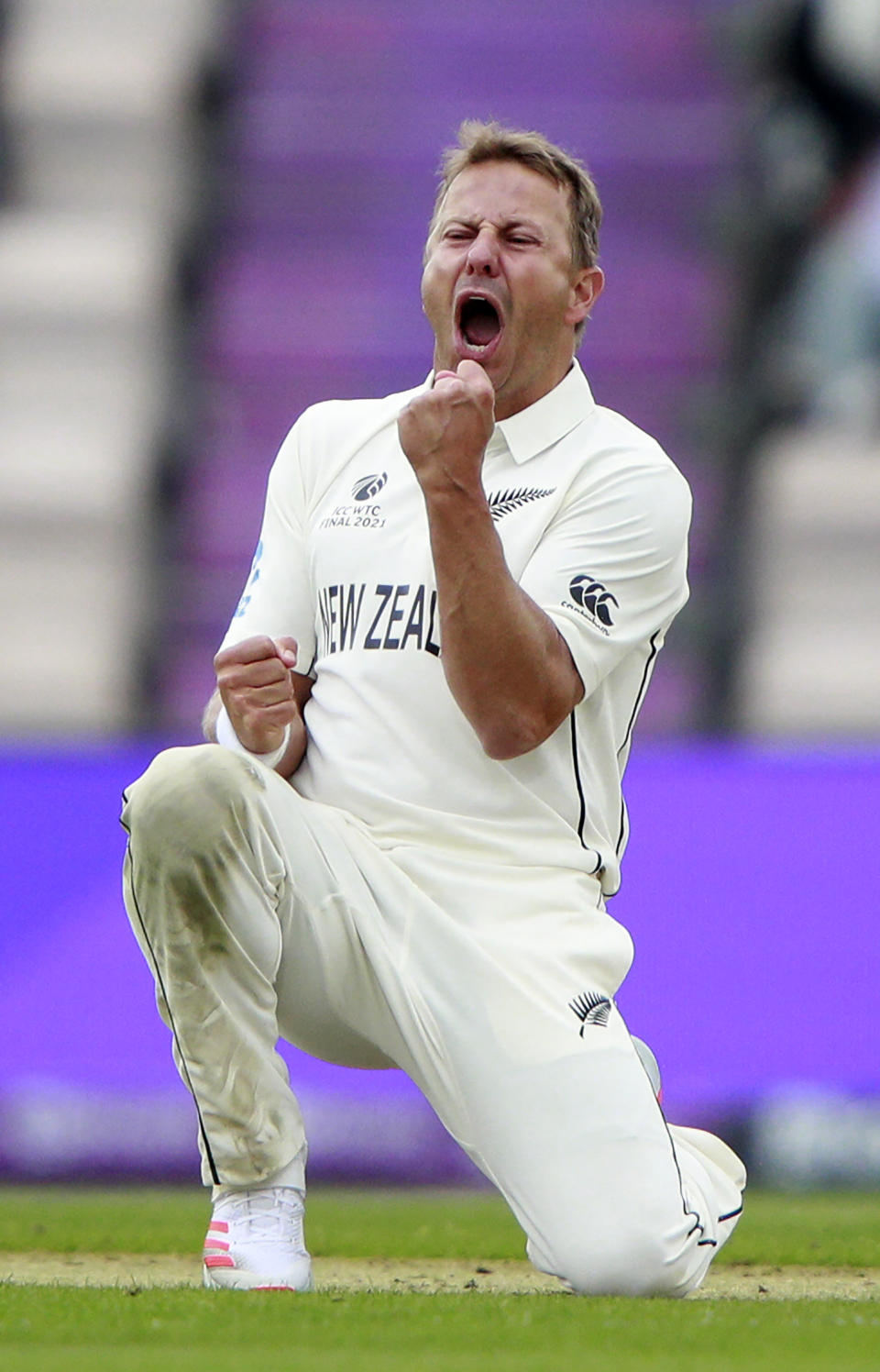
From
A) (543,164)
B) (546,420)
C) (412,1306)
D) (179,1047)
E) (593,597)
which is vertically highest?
(543,164)

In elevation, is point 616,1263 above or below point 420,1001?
below

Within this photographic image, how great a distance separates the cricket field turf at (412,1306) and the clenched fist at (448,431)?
105 centimetres

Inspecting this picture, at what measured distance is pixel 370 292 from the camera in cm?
859

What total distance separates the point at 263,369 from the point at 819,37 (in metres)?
2.56

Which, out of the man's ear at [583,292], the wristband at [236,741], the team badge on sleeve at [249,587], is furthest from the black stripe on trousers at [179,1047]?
the man's ear at [583,292]

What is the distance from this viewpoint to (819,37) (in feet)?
27.9

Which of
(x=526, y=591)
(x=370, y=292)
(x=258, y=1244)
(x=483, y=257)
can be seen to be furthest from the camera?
(x=370, y=292)

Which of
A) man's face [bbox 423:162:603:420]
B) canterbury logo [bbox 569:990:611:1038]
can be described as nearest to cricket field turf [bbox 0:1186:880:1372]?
canterbury logo [bbox 569:990:611:1038]

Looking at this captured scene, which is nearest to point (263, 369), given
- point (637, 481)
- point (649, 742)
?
point (649, 742)

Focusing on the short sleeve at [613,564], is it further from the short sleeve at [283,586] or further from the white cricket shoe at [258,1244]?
the white cricket shoe at [258,1244]

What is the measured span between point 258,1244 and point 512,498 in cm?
113

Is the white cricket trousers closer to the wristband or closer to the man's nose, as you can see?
the wristband

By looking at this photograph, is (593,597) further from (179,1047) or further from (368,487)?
(179,1047)

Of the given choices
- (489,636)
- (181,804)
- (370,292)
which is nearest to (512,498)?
(489,636)
